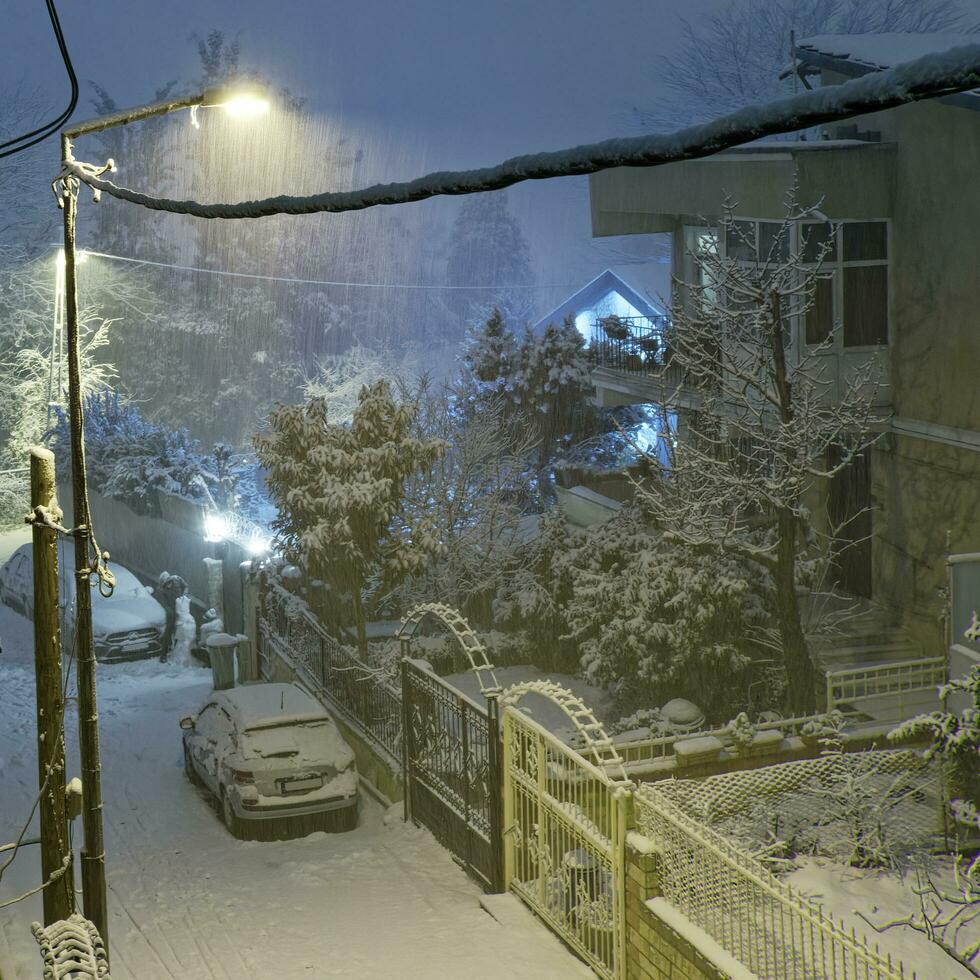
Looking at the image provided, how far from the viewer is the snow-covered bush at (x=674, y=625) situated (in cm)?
1504

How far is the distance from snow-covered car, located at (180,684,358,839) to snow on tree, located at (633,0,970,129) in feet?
110

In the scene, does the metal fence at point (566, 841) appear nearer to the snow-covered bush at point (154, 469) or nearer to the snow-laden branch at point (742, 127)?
the snow-laden branch at point (742, 127)

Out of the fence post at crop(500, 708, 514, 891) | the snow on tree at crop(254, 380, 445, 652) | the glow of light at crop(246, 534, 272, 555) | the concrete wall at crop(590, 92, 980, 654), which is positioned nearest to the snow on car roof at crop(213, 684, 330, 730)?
the fence post at crop(500, 708, 514, 891)

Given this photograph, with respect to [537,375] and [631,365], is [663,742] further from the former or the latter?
[537,375]

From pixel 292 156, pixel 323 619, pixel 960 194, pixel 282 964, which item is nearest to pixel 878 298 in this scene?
pixel 960 194

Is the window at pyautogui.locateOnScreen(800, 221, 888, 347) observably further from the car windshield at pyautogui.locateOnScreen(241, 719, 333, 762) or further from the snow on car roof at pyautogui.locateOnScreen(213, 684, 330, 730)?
the car windshield at pyautogui.locateOnScreen(241, 719, 333, 762)

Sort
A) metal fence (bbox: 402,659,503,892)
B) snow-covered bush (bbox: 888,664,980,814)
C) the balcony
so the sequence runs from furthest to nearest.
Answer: the balcony
metal fence (bbox: 402,659,503,892)
snow-covered bush (bbox: 888,664,980,814)

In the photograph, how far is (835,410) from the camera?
600 inches

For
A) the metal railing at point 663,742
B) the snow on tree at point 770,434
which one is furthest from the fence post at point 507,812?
the snow on tree at point 770,434

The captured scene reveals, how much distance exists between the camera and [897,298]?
55.9 feet

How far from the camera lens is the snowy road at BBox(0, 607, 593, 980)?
9.40m

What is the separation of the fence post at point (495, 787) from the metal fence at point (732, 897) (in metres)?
2.04

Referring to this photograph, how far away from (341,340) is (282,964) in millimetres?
45303

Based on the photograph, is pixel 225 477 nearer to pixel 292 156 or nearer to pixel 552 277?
pixel 292 156
